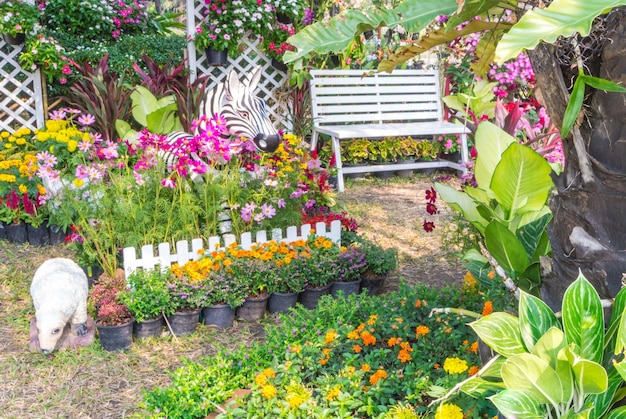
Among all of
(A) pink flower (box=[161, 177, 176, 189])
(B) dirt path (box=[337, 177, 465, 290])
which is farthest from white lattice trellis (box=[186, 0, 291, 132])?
(A) pink flower (box=[161, 177, 176, 189])

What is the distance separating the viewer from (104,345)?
3.16 m

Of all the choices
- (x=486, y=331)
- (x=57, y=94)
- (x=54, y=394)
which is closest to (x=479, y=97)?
(x=486, y=331)

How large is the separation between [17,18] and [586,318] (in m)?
5.87

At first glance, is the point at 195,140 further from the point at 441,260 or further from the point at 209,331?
the point at 441,260

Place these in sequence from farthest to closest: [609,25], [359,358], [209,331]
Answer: [209,331] → [359,358] → [609,25]

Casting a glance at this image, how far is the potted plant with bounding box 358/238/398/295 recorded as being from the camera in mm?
3818

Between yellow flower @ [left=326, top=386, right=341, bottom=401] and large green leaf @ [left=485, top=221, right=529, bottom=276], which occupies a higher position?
large green leaf @ [left=485, top=221, right=529, bottom=276]

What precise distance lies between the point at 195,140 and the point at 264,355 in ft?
5.04

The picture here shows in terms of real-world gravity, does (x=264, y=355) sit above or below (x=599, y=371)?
below

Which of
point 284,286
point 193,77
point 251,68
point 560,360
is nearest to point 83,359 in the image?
point 284,286

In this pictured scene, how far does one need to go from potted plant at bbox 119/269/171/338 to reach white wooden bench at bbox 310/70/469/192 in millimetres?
3766

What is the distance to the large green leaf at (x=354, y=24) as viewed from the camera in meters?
1.81

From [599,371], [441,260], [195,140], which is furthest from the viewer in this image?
[441,260]

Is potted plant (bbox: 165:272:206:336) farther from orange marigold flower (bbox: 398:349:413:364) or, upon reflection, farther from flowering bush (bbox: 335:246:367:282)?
orange marigold flower (bbox: 398:349:413:364)
